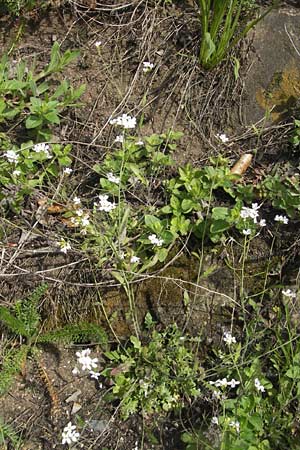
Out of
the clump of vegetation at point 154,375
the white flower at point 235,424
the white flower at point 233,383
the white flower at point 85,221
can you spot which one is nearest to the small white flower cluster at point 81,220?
the white flower at point 85,221

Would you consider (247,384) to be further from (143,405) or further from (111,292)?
(111,292)

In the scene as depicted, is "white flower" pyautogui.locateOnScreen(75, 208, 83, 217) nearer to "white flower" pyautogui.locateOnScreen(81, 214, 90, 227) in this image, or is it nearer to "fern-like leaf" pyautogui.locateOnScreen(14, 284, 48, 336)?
"white flower" pyautogui.locateOnScreen(81, 214, 90, 227)

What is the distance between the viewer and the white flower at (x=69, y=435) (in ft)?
6.29

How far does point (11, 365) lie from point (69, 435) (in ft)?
1.30

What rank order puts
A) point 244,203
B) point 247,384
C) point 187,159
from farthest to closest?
1. point 187,159
2. point 244,203
3. point 247,384

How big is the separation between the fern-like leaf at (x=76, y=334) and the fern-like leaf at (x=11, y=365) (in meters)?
0.08

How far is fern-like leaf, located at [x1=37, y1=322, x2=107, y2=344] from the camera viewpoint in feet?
7.16

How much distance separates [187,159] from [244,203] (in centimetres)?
37

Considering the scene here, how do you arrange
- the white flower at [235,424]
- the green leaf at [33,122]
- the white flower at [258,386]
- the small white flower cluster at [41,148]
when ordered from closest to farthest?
1. the white flower at [235,424]
2. the white flower at [258,386]
3. the small white flower cluster at [41,148]
4. the green leaf at [33,122]

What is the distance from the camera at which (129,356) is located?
2.15m

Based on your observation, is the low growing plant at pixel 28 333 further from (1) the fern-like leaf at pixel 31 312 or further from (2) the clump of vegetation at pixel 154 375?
(2) the clump of vegetation at pixel 154 375

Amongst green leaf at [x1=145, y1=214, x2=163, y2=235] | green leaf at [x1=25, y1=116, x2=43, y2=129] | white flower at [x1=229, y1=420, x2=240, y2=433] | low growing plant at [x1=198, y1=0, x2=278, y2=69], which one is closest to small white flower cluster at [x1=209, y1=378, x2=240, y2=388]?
white flower at [x1=229, y1=420, x2=240, y2=433]

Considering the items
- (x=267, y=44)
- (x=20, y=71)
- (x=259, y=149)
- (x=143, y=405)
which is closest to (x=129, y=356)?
(x=143, y=405)

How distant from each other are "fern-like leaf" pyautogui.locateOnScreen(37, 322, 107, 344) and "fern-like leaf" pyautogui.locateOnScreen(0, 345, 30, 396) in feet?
0.27
